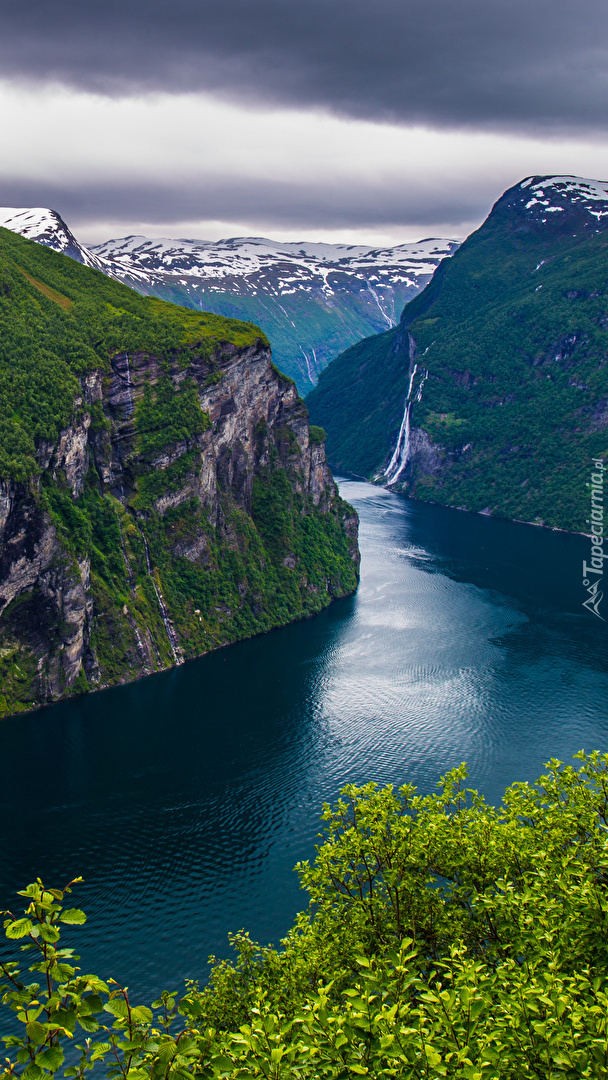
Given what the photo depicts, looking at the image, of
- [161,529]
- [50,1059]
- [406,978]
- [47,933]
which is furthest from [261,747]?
[50,1059]

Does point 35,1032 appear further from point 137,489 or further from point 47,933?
point 137,489

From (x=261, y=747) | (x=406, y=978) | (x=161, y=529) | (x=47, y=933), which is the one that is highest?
(x=47, y=933)

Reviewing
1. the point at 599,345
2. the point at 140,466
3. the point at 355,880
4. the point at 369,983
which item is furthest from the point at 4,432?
the point at 599,345

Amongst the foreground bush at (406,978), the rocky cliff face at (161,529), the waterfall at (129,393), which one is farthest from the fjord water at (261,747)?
the waterfall at (129,393)

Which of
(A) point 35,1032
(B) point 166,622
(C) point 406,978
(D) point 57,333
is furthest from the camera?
(D) point 57,333

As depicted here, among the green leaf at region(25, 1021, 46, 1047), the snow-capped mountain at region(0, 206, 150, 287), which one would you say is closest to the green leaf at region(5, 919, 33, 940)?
the green leaf at region(25, 1021, 46, 1047)

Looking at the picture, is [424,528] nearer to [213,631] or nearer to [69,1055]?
[213,631]
